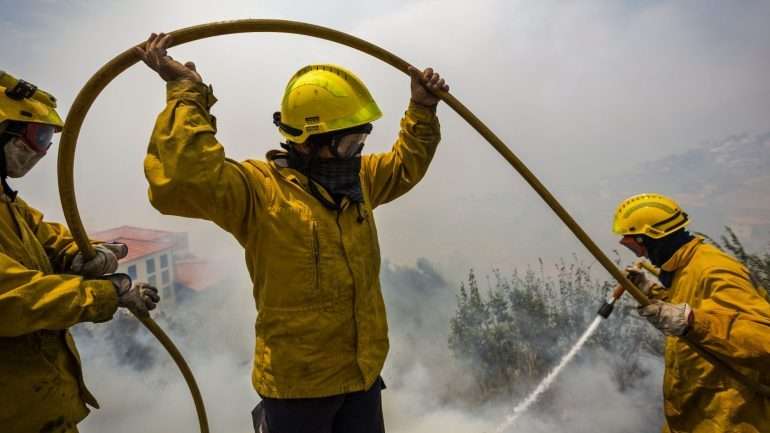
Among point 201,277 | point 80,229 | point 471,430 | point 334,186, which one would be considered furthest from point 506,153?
point 201,277

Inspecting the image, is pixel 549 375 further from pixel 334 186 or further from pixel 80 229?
pixel 80 229

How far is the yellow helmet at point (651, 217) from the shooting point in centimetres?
332

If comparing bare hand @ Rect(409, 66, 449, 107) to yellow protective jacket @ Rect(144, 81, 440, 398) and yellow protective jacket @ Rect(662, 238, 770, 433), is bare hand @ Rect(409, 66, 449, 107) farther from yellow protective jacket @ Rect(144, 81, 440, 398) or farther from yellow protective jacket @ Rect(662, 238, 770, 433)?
yellow protective jacket @ Rect(662, 238, 770, 433)

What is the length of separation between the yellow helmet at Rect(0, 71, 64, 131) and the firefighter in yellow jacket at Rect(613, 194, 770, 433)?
10.2ft

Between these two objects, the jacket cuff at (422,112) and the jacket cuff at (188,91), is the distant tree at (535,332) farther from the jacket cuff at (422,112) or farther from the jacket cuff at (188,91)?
the jacket cuff at (188,91)

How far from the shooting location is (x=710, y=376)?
9.40 ft

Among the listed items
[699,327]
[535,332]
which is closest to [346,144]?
[699,327]

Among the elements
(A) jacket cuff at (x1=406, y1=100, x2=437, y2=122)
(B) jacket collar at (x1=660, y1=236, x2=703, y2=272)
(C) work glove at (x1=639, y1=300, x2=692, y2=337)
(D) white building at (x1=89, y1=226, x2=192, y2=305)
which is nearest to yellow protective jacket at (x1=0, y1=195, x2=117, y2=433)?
(A) jacket cuff at (x1=406, y1=100, x2=437, y2=122)

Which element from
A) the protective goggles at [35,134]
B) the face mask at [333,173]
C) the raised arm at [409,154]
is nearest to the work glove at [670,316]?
the raised arm at [409,154]

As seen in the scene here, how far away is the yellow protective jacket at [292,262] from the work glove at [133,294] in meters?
0.40

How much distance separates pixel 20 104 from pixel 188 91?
28.6 inches

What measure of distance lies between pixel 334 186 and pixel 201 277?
769 centimetres

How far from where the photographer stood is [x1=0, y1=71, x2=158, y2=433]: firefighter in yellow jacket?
1.82 m

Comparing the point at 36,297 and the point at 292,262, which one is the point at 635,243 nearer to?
the point at 292,262
